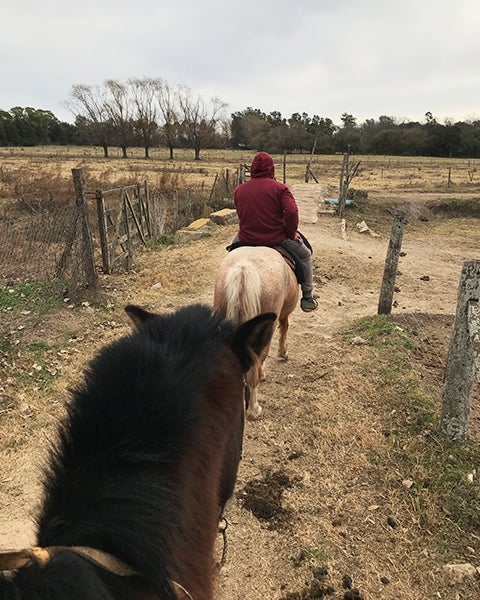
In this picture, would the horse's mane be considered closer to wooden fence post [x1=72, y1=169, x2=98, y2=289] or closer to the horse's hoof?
the horse's hoof

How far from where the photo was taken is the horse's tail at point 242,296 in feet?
12.8

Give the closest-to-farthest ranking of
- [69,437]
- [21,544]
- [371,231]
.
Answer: [69,437], [21,544], [371,231]

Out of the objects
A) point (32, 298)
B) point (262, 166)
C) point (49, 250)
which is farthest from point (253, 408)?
point (49, 250)

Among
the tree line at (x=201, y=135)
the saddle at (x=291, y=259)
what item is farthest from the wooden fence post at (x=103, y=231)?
the tree line at (x=201, y=135)

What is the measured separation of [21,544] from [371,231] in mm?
15312

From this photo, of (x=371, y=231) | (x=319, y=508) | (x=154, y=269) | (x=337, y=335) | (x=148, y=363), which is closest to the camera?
(x=148, y=363)

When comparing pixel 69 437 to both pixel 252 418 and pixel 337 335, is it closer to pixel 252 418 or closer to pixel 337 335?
pixel 252 418

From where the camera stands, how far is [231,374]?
1679 mm

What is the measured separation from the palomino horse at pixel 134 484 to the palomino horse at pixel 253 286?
2.03 meters

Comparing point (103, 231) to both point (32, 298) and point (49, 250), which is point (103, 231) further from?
point (32, 298)

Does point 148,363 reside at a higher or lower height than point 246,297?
higher

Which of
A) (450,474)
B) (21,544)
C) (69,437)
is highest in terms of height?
(69,437)

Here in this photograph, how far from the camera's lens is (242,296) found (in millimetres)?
3893

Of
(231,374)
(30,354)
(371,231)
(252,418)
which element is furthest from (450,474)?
(371,231)
